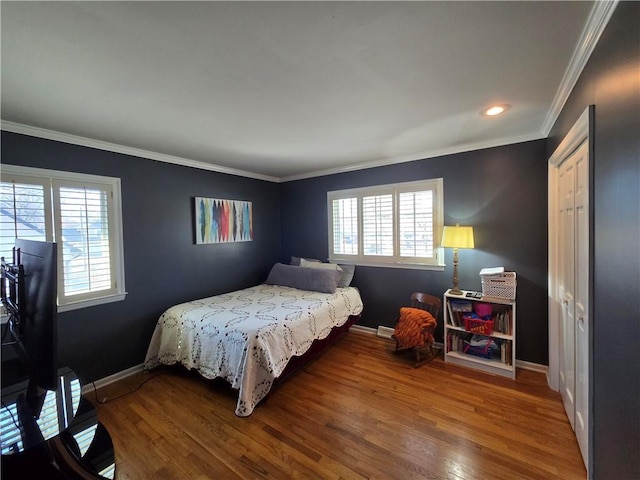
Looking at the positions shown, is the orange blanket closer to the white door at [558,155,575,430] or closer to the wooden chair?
the wooden chair

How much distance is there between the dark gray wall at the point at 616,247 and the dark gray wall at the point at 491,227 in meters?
1.52

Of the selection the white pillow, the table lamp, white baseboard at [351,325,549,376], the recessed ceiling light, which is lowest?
white baseboard at [351,325,549,376]

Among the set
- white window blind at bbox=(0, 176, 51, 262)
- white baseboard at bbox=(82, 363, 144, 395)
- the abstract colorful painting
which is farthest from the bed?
white window blind at bbox=(0, 176, 51, 262)

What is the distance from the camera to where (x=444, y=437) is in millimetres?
1871

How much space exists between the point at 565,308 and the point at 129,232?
4.00 meters

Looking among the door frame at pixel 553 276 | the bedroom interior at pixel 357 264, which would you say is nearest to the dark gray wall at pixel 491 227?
the bedroom interior at pixel 357 264

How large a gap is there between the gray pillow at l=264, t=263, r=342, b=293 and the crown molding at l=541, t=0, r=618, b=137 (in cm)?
265

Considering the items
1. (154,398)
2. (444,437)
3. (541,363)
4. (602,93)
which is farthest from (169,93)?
(541,363)

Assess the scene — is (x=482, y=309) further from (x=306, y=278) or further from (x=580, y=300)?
(x=306, y=278)

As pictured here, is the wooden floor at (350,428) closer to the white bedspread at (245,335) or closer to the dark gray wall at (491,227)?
the white bedspread at (245,335)

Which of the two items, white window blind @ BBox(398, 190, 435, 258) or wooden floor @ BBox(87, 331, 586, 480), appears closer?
wooden floor @ BBox(87, 331, 586, 480)

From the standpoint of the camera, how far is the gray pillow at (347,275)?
12.3 ft

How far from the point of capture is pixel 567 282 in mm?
2006

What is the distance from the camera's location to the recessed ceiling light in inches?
78.4
